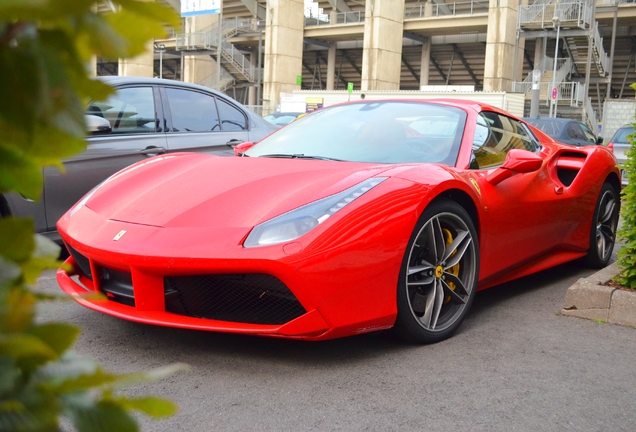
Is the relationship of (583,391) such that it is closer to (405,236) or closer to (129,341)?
(405,236)

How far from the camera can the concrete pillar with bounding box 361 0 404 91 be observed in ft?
116

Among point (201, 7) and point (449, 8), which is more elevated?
point (449, 8)

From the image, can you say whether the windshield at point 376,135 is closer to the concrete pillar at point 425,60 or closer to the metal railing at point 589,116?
the metal railing at point 589,116

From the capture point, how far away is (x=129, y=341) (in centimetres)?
318

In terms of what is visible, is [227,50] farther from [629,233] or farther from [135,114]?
[629,233]

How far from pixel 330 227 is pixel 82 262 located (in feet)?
4.12

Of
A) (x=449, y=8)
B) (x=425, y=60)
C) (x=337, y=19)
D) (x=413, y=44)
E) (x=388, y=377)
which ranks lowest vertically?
(x=388, y=377)

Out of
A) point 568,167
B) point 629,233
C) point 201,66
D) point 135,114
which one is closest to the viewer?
point 629,233

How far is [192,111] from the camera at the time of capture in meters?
5.92

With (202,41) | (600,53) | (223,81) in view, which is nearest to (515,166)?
(600,53)

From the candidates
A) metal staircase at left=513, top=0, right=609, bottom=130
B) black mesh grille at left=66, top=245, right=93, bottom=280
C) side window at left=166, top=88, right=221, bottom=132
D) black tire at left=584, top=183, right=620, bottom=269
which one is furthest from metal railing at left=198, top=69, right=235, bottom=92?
black mesh grille at left=66, top=245, right=93, bottom=280

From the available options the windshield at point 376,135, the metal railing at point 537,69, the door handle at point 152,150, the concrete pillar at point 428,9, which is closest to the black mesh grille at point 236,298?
the windshield at point 376,135

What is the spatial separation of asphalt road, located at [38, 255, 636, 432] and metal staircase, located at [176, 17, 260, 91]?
1425 inches

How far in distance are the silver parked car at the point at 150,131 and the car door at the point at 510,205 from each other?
93.5 inches
